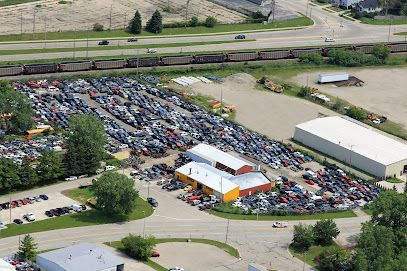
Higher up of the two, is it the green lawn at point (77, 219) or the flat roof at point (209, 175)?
the flat roof at point (209, 175)

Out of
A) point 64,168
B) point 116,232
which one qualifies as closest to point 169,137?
point 64,168

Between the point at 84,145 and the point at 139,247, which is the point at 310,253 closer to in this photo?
the point at 139,247

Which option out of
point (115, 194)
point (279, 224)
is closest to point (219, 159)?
point (279, 224)

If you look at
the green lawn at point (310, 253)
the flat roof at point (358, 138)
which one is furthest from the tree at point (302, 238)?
the flat roof at point (358, 138)

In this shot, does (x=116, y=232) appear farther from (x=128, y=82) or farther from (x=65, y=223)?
(x=128, y=82)

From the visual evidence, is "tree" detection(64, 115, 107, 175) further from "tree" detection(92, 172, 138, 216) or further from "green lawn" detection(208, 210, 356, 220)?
"green lawn" detection(208, 210, 356, 220)

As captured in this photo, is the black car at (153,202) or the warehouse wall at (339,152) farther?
the warehouse wall at (339,152)

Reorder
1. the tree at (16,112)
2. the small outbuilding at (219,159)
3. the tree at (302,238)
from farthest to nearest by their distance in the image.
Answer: the tree at (16,112) < the small outbuilding at (219,159) < the tree at (302,238)

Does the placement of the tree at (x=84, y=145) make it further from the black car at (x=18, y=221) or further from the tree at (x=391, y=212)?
the tree at (x=391, y=212)
